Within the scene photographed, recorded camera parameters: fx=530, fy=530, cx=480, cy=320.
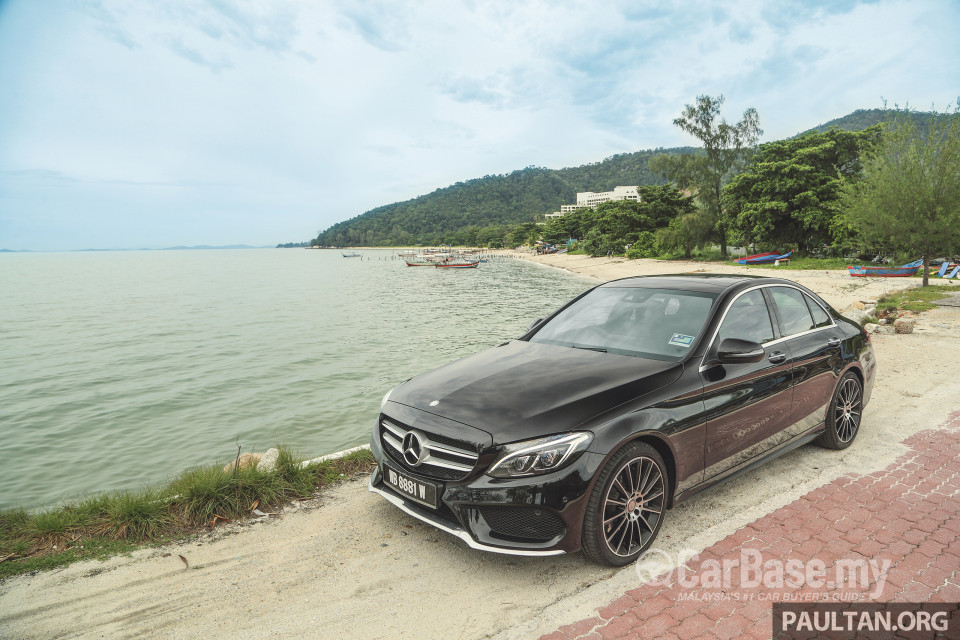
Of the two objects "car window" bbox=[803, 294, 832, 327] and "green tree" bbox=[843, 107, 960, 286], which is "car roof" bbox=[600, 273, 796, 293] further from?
"green tree" bbox=[843, 107, 960, 286]

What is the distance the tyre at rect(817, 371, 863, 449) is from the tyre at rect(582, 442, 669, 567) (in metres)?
2.42

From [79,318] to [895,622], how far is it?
3434cm

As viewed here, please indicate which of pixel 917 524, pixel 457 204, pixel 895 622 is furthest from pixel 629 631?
pixel 457 204

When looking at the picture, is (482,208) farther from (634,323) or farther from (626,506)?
(626,506)

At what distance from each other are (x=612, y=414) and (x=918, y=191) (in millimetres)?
20901

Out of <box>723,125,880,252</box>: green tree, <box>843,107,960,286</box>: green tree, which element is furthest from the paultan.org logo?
<box>723,125,880,252</box>: green tree

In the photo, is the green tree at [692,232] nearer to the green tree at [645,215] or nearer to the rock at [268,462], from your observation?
the green tree at [645,215]

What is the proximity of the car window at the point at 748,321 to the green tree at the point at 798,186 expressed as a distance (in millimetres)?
39979

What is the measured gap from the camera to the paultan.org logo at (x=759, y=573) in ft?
9.69

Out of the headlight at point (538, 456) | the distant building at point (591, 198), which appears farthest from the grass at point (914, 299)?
the distant building at point (591, 198)

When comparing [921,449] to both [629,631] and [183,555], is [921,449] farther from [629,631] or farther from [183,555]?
[183,555]

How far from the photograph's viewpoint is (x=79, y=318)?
91.6ft

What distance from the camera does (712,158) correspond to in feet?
153

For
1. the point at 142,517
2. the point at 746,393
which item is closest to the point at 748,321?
the point at 746,393
